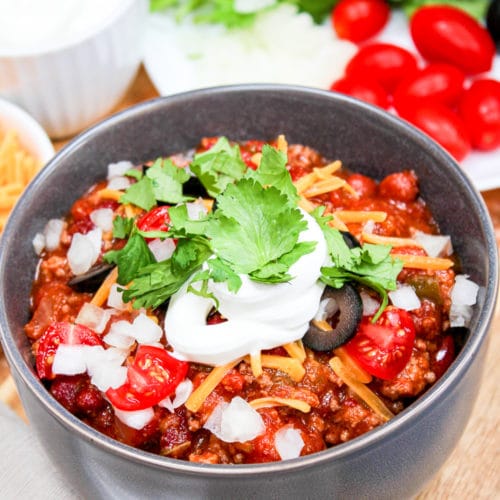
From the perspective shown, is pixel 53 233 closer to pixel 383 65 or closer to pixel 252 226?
pixel 252 226

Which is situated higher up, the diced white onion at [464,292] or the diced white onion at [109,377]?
the diced white onion at [109,377]

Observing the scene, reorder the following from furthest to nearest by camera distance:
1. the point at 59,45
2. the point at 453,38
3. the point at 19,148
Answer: the point at 453,38
the point at 19,148
the point at 59,45

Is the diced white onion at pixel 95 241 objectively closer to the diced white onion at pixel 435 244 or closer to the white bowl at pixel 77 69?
the diced white onion at pixel 435 244

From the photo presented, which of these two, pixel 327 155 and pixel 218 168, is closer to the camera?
pixel 218 168

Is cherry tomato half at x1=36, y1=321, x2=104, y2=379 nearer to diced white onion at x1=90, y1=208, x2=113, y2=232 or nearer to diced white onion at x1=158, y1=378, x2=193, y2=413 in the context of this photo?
diced white onion at x1=158, y1=378, x2=193, y2=413

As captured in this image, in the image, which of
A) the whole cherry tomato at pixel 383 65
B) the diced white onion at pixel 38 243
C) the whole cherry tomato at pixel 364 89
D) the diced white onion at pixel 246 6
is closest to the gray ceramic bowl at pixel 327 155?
the diced white onion at pixel 38 243

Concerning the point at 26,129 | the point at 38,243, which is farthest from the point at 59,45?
the point at 38,243

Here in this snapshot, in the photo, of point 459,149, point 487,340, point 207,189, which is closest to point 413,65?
point 459,149
